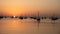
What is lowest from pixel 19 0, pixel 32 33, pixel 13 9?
pixel 32 33

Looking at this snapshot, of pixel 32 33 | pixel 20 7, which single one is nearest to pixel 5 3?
pixel 20 7

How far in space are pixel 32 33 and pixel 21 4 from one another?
2.61ft

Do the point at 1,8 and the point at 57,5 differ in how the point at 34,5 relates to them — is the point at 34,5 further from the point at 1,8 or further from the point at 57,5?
the point at 1,8

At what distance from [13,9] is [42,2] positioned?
2.67ft

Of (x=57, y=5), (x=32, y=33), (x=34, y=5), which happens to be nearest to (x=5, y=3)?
(x=34, y=5)

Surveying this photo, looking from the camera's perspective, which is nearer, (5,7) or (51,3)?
(51,3)

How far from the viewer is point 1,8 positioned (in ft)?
11.7

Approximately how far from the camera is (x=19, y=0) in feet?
10.8

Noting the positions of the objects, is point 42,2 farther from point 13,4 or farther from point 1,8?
point 1,8

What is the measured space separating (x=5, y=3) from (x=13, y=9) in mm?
314

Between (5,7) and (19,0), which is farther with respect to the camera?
(5,7)

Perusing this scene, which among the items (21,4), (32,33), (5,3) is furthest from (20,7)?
(32,33)

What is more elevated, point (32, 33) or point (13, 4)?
point (13, 4)

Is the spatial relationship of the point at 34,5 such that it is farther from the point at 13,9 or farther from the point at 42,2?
the point at 13,9
